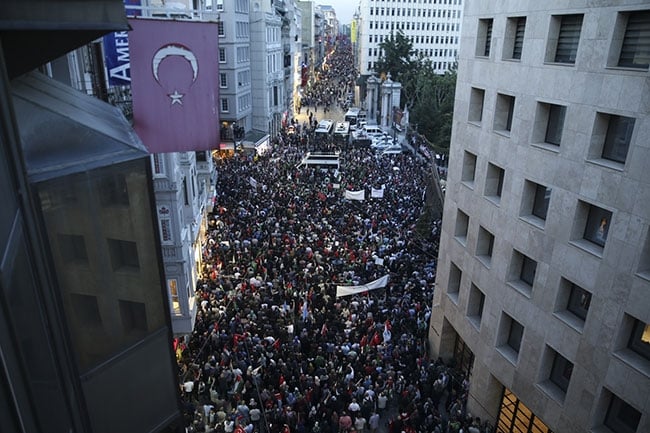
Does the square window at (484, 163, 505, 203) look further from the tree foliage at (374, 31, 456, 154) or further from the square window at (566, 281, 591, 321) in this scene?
the tree foliage at (374, 31, 456, 154)

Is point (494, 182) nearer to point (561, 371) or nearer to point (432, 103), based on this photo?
point (561, 371)

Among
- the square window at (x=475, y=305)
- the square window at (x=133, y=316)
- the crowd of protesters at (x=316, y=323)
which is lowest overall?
the crowd of protesters at (x=316, y=323)

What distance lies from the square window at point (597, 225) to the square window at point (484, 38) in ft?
23.1

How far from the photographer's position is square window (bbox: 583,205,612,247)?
12.5m

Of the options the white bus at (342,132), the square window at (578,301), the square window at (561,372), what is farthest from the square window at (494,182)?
the white bus at (342,132)

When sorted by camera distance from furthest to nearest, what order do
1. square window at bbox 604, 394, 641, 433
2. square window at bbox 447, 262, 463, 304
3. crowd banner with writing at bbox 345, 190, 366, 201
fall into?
crowd banner with writing at bbox 345, 190, 366, 201, square window at bbox 447, 262, 463, 304, square window at bbox 604, 394, 641, 433

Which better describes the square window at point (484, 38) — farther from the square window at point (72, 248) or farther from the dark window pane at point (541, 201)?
the square window at point (72, 248)

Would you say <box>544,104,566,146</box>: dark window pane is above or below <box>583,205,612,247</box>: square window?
above

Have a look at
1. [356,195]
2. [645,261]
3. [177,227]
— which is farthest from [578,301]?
[356,195]

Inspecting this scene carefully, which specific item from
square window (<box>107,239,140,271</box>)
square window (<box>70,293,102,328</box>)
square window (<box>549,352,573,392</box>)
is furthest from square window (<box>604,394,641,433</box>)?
square window (<box>70,293,102,328</box>)

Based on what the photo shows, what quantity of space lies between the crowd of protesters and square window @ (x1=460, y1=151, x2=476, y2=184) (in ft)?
20.6

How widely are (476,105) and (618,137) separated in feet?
21.4

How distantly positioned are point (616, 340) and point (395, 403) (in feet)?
27.0

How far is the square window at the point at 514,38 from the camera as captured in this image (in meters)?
15.1
